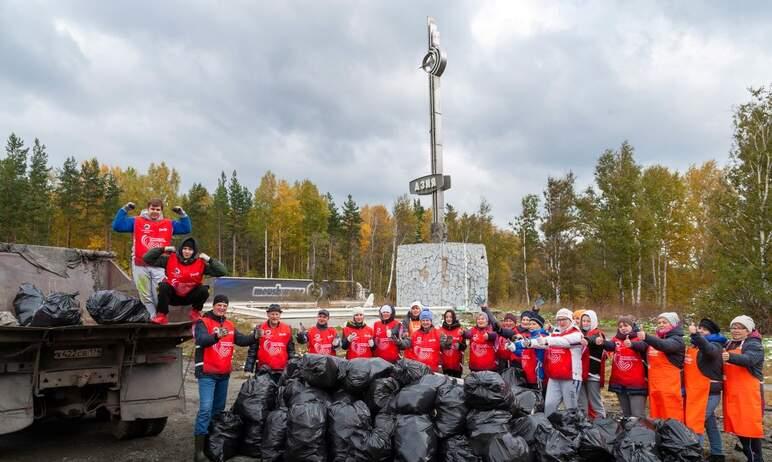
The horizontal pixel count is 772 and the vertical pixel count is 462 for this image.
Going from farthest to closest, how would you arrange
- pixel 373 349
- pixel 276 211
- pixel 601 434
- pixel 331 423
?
pixel 276 211, pixel 373 349, pixel 331 423, pixel 601 434

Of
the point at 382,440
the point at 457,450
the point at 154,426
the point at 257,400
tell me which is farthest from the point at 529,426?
the point at 154,426

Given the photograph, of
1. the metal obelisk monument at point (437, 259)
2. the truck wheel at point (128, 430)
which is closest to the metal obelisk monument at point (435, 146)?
the metal obelisk monument at point (437, 259)

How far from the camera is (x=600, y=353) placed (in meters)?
5.89

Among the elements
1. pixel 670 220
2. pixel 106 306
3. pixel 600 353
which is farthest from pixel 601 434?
pixel 670 220

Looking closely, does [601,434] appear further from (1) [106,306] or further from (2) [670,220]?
(2) [670,220]

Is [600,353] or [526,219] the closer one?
[600,353]

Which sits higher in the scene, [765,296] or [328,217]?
[328,217]

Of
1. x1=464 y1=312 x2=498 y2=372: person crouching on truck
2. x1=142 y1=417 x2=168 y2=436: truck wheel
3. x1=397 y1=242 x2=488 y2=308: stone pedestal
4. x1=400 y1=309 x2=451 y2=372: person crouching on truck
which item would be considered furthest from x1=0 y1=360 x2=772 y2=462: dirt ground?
x1=397 y1=242 x2=488 y2=308: stone pedestal

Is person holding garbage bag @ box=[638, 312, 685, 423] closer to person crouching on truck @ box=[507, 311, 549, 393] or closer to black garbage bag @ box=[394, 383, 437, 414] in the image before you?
person crouching on truck @ box=[507, 311, 549, 393]

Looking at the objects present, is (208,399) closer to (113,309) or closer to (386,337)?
(113,309)

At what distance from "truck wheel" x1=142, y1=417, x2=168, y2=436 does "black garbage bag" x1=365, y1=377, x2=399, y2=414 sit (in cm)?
230

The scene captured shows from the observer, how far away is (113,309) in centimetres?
473

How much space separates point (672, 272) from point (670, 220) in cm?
294

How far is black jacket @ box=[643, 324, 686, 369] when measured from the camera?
515 cm
